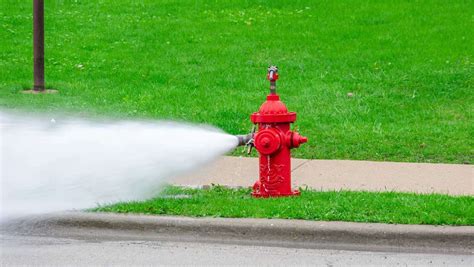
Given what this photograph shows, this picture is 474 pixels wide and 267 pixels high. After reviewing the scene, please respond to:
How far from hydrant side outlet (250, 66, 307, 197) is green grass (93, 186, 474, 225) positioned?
20cm

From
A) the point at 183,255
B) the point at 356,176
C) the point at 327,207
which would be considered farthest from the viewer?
the point at 356,176

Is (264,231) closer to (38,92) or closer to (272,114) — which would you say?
(272,114)

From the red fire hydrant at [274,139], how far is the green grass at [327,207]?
7.9 inches

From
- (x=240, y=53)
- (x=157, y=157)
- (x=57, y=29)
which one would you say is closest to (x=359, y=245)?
(x=157, y=157)

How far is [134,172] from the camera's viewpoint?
774cm

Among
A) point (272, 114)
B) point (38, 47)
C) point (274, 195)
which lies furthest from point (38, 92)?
point (272, 114)

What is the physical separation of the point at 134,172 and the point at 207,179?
90 cm

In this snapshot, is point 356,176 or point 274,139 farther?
point 356,176

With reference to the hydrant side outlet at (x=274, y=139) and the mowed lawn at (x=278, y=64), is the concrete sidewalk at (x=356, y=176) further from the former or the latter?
the hydrant side outlet at (x=274, y=139)

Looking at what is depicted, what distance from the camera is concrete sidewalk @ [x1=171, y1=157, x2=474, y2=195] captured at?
8039 millimetres

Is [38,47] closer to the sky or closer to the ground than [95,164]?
closer to the sky

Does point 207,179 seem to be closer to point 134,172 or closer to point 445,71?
point 134,172

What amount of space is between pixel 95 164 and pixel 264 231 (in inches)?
71.2

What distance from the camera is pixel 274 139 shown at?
7.06 meters
